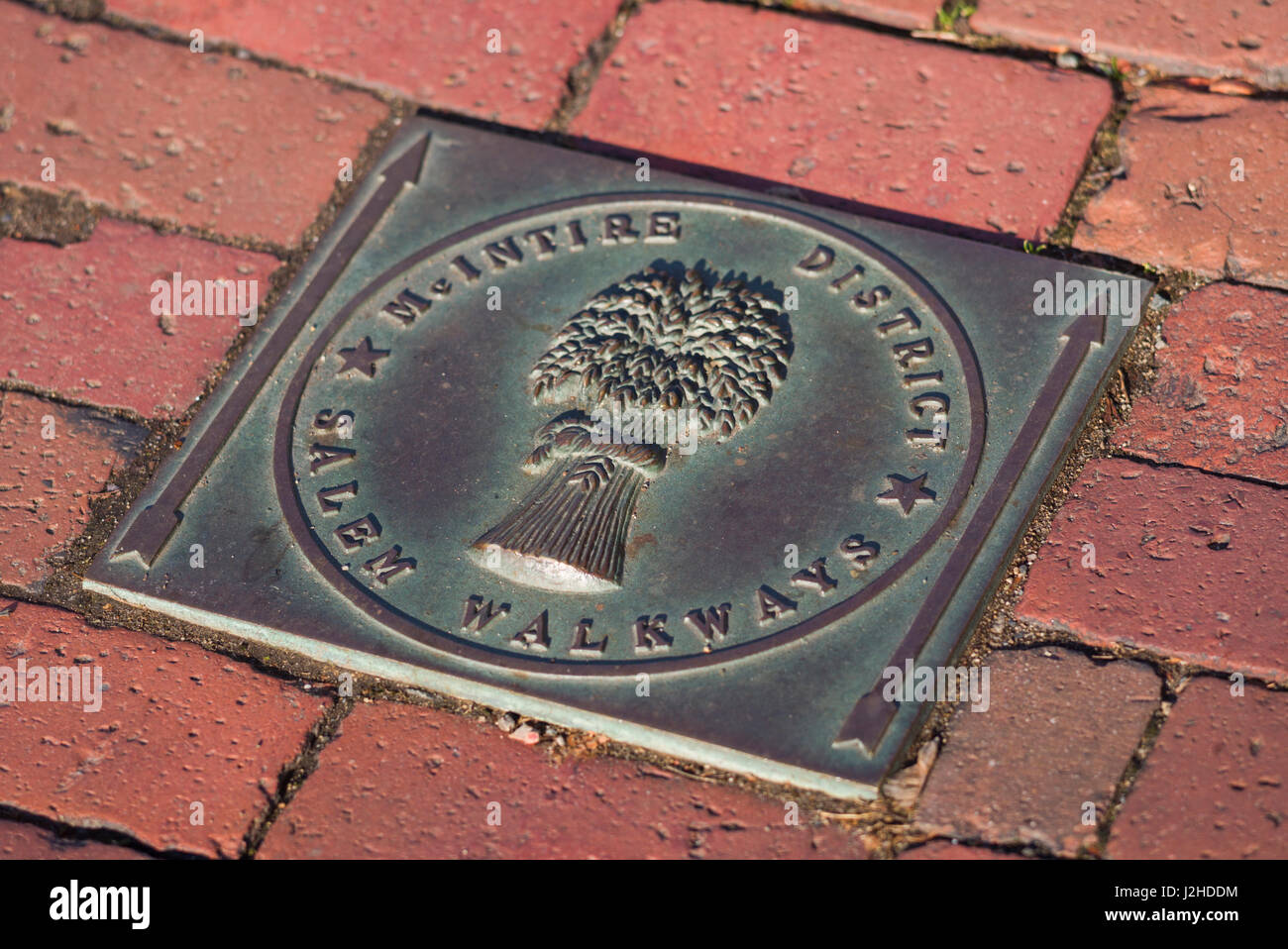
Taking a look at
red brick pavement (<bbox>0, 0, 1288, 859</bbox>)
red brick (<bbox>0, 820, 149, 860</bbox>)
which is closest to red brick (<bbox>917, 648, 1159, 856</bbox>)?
red brick pavement (<bbox>0, 0, 1288, 859</bbox>)

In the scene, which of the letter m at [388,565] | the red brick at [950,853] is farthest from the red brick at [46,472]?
the red brick at [950,853]

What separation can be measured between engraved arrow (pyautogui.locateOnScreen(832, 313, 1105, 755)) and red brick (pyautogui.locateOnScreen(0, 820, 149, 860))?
120cm

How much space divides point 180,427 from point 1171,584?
6.34ft

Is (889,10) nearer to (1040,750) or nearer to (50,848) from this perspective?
(1040,750)

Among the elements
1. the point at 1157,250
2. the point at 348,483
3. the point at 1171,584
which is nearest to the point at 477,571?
the point at 348,483

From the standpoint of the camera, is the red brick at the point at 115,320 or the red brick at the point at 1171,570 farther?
the red brick at the point at 115,320

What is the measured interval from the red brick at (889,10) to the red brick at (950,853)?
2.03 m

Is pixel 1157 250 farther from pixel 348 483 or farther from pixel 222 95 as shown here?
pixel 222 95

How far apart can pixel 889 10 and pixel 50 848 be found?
8.49ft

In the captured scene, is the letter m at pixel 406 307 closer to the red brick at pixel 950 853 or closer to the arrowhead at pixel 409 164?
the arrowhead at pixel 409 164

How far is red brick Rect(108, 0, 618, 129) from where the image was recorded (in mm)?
3236

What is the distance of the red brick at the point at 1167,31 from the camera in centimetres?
307

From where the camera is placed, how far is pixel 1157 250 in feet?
9.19

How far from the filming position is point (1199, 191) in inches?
113
